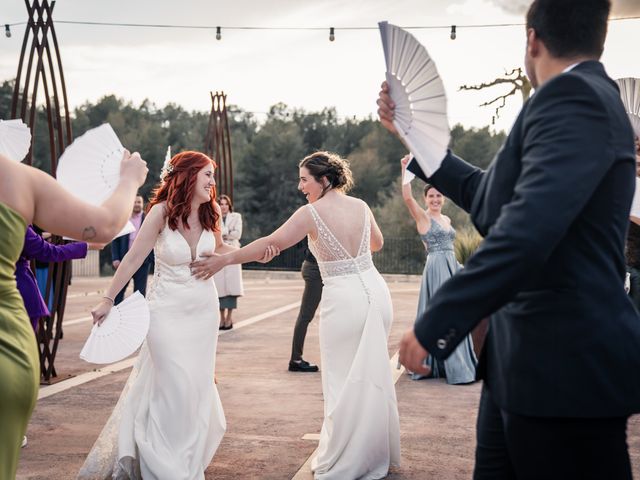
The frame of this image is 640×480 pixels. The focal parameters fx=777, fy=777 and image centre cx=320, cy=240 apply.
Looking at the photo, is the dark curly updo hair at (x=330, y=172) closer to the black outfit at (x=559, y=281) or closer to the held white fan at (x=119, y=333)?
the held white fan at (x=119, y=333)

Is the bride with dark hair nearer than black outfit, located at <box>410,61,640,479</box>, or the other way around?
black outfit, located at <box>410,61,640,479</box>

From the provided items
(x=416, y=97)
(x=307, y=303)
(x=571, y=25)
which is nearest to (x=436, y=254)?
(x=307, y=303)

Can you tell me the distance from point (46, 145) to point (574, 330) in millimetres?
48059

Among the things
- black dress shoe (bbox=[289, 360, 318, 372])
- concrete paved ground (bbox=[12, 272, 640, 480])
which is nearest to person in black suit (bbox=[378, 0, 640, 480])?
concrete paved ground (bbox=[12, 272, 640, 480])

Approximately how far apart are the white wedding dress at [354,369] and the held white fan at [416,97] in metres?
2.72

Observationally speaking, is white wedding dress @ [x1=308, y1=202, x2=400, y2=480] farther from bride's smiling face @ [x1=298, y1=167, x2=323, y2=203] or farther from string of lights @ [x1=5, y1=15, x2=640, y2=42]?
string of lights @ [x1=5, y1=15, x2=640, y2=42]

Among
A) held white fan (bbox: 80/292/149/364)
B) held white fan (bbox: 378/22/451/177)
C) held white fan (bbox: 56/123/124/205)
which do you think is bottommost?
held white fan (bbox: 80/292/149/364)

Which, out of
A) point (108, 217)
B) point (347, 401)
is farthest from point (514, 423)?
point (347, 401)

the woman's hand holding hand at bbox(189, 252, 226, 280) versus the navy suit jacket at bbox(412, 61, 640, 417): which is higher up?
the navy suit jacket at bbox(412, 61, 640, 417)

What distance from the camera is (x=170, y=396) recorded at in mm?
4832

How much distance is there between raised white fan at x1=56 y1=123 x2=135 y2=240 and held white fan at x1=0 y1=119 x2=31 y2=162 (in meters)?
2.00

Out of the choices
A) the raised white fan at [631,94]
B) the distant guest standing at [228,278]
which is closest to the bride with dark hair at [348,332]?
the raised white fan at [631,94]

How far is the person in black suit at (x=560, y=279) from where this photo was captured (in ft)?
6.15

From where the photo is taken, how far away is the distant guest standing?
1238 cm
